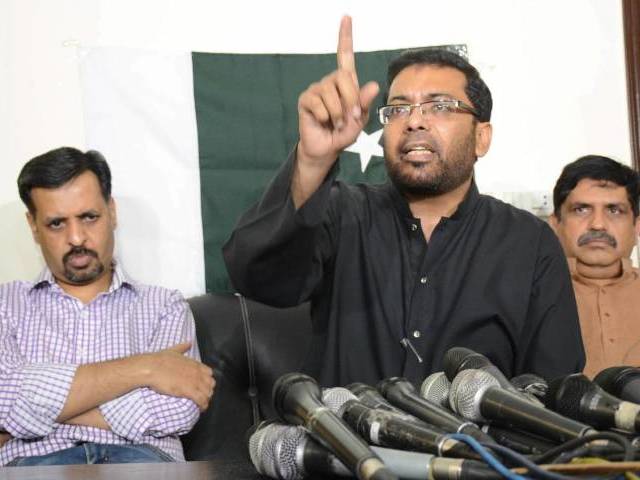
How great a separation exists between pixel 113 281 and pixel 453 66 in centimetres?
125

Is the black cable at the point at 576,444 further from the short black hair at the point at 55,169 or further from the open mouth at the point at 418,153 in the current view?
the short black hair at the point at 55,169

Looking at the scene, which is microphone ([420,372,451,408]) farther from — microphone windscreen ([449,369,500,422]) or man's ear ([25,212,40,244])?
man's ear ([25,212,40,244])

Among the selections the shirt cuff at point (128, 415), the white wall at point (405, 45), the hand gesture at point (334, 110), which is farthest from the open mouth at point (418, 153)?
the white wall at point (405, 45)

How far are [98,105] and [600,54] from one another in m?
1.84

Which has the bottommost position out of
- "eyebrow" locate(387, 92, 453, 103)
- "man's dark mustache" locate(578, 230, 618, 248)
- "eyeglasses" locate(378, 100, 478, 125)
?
"man's dark mustache" locate(578, 230, 618, 248)

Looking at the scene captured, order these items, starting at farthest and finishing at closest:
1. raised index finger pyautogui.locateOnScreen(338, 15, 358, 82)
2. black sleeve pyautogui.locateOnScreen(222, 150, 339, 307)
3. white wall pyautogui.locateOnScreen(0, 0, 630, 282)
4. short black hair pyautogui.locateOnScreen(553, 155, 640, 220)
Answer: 1. white wall pyautogui.locateOnScreen(0, 0, 630, 282)
2. short black hair pyautogui.locateOnScreen(553, 155, 640, 220)
3. black sleeve pyautogui.locateOnScreen(222, 150, 339, 307)
4. raised index finger pyautogui.locateOnScreen(338, 15, 358, 82)

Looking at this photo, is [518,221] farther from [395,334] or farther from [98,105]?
[98,105]

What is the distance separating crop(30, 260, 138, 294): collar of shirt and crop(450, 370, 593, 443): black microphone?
1886 millimetres

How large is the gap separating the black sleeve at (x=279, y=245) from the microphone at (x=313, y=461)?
2.43 ft

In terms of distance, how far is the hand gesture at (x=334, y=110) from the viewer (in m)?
1.56

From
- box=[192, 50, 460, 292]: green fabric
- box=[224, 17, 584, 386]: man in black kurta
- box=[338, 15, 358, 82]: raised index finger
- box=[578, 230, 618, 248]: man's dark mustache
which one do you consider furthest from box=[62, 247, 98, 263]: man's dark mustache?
box=[578, 230, 618, 248]: man's dark mustache

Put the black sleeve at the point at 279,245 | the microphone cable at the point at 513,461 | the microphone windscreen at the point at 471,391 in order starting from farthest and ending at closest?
the black sleeve at the point at 279,245
the microphone windscreen at the point at 471,391
the microphone cable at the point at 513,461

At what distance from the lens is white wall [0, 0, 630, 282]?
314cm

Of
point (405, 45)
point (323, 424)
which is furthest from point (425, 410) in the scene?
point (405, 45)
